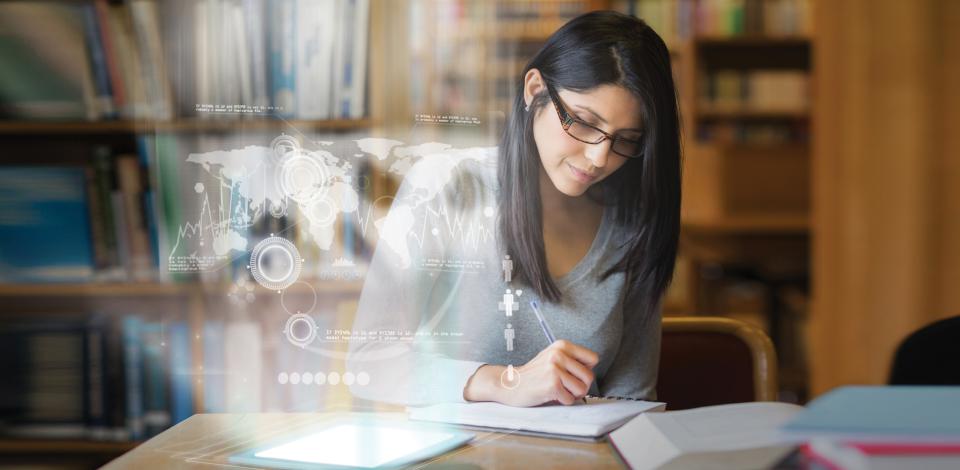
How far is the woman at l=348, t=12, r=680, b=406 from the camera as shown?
2.54 feet

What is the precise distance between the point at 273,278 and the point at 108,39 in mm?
976

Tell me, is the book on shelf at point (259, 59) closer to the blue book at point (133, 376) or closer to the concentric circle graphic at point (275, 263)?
the concentric circle graphic at point (275, 263)

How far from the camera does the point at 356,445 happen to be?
73cm

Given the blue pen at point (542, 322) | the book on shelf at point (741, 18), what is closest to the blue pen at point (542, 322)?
the blue pen at point (542, 322)

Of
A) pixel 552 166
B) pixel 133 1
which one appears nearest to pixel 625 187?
pixel 552 166

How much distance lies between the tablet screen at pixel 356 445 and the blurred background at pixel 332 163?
0.04m

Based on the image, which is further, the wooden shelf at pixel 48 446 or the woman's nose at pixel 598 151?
the wooden shelf at pixel 48 446

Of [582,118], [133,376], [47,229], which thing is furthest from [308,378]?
[47,229]

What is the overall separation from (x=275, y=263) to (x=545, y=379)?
0.97 feet

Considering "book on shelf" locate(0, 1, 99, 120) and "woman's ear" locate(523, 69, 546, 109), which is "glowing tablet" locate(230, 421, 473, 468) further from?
"book on shelf" locate(0, 1, 99, 120)

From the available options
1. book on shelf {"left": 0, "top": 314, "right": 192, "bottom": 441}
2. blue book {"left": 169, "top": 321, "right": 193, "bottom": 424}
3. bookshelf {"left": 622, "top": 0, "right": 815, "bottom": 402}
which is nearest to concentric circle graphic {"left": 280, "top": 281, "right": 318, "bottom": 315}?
blue book {"left": 169, "top": 321, "right": 193, "bottom": 424}

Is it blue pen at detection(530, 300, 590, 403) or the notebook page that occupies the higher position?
blue pen at detection(530, 300, 590, 403)

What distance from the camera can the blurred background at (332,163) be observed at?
76 cm

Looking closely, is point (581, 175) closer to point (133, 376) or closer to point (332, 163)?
point (332, 163)
